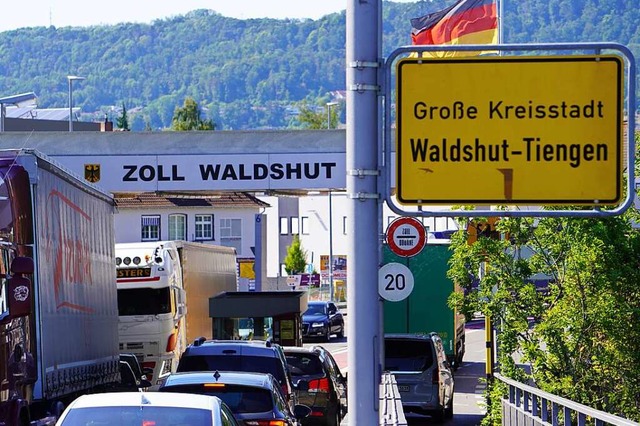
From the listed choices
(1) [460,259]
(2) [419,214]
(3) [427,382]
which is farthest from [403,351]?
→ (2) [419,214]

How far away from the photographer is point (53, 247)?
1642 centimetres

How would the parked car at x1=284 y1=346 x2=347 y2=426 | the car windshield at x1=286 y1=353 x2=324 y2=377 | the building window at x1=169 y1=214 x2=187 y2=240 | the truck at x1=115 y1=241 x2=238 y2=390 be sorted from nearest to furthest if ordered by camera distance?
1. the parked car at x1=284 y1=346 x2=347 y2=426
2. the car windshield at x1=286 y1=353 x2=324 y2=377
3. the truck at x1=115 y1=241 x2=238 y2=390
4. the building window at x1=169 y1=214 x2=187 y2=240

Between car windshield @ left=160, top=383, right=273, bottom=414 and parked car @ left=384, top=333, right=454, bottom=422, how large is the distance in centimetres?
1093

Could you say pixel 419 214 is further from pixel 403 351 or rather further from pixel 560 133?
pixel 403 351

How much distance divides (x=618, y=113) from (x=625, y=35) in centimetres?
11916

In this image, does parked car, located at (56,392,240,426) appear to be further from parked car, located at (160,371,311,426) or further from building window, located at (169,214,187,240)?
building window, located at (169,214,187,240)

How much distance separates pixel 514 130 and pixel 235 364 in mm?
11014

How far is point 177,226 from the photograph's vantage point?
294 ft

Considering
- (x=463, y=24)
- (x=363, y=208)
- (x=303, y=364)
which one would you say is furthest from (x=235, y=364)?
(x=463, y=24)

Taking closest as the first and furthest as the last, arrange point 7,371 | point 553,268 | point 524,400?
1. point 7,371
2. point 524,400
3. point 553,268

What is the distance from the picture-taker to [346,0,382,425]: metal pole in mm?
7719

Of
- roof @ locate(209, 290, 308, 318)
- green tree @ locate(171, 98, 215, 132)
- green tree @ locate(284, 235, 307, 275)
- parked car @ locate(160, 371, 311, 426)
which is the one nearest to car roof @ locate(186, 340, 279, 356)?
parked car @ locate(160, 371, 311, 426)

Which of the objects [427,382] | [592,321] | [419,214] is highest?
[419,214]

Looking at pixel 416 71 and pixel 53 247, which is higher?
pixel 416 71
